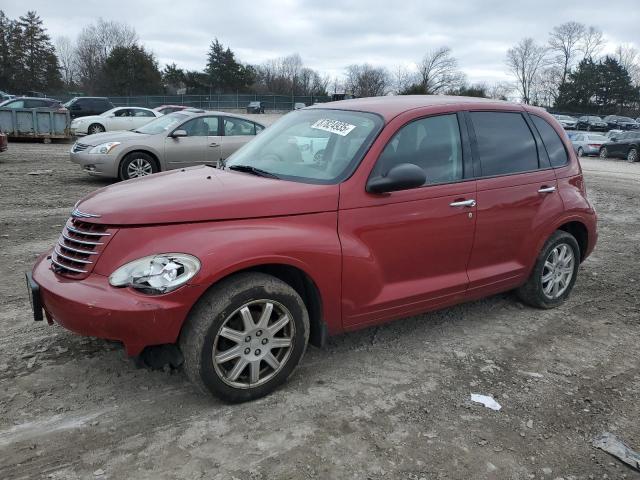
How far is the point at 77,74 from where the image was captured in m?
84.3

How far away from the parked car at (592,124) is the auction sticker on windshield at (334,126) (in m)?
60.0

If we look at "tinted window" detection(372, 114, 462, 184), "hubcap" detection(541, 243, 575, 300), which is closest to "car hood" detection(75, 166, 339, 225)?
"tinted window" detection(372, 114, 462, 184)

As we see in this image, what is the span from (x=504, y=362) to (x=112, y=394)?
8.83 feet

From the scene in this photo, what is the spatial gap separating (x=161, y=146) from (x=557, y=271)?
8.19 meters

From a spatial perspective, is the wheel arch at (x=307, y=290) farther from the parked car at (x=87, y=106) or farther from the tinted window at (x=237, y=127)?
the parked car at (x=87, y=106)

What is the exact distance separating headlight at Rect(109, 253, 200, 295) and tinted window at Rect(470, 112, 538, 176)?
246 centimetres

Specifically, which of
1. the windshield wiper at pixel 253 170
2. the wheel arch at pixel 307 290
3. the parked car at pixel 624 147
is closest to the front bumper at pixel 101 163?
the windshield wiper at pixel 253 170

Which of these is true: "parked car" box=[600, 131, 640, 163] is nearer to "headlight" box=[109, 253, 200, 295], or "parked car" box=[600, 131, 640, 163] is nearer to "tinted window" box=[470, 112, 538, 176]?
"tinted window" box=[470, 112, 538, 176]

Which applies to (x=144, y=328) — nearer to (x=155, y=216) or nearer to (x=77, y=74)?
(x=155, y=216)

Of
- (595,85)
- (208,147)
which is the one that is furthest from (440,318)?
(595,85)

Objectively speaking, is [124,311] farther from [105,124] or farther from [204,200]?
[105,124]

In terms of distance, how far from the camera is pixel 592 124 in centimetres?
5678

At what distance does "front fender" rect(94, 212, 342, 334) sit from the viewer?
297 centimetres

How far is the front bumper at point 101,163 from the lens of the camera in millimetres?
10633
